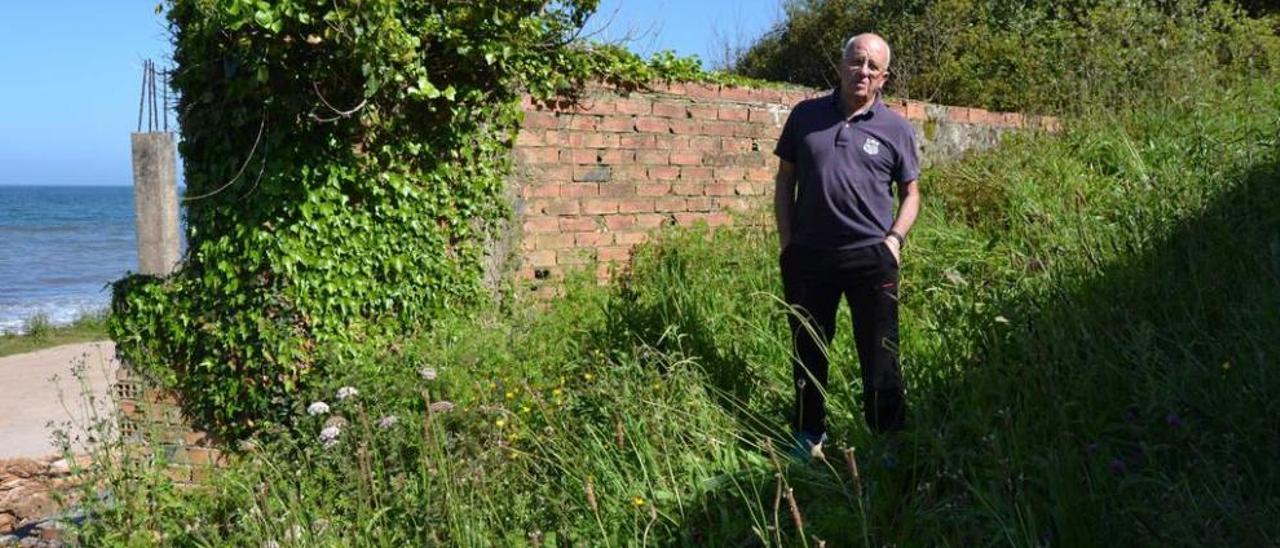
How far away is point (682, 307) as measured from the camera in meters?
5.01

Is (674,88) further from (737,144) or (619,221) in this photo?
(619,221)

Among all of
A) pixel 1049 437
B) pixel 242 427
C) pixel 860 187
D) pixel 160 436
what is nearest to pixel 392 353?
pixel 242 427

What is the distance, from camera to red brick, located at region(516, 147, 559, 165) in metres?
5.80

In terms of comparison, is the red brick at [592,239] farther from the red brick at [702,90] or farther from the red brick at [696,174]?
the red brick at [702,90]

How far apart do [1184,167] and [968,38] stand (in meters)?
5.52

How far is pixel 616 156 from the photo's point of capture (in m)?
6.26

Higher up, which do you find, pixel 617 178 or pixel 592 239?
pixel 617 178

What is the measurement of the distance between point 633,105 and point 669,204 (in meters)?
0.69

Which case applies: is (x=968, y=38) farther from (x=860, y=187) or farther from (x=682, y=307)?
(x=860, y=187)

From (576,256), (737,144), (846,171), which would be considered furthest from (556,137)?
(846,171)

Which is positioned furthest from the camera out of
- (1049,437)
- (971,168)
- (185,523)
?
(971,168)

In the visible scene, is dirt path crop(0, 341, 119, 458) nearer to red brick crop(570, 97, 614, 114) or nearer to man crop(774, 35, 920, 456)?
red brick crop(570, 97, 614, 114)

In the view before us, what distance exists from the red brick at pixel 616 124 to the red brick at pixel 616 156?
0.13 meters

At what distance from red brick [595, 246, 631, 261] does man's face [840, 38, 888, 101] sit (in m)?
2.78
